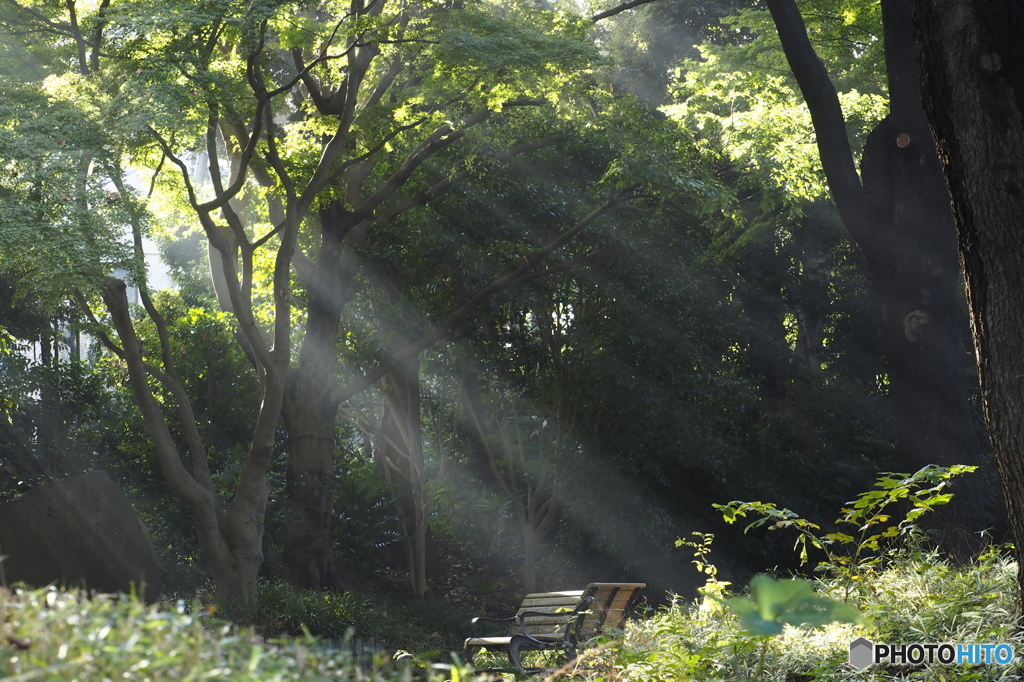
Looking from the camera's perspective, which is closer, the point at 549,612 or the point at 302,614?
the point at 549,612

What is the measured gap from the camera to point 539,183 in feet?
43.7

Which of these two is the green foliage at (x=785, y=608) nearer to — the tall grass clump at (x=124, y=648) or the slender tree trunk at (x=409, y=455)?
the tall grass clump at (x=124, y=648)

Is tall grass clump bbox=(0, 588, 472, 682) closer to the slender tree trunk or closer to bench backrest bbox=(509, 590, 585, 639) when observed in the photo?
bench backrest bbox=(509, 590, 585, 639)

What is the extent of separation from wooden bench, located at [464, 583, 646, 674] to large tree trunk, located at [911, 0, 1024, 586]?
10.9ft

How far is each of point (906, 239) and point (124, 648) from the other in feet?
27.7

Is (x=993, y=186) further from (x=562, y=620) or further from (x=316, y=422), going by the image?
(x=316, y=422)

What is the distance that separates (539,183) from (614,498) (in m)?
4.86

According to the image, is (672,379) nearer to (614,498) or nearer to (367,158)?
(614,498)

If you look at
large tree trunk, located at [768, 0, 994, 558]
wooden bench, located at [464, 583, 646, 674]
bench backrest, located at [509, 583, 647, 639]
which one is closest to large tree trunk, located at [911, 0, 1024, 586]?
wooden bench, located at [464, 583, 646, 674]

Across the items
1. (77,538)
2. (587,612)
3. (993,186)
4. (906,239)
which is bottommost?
(587,612)

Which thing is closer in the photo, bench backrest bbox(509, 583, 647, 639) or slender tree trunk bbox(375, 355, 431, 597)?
bench backrest bbox(509, 583, 647, 639)

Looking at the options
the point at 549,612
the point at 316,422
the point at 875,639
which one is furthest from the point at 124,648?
the point at 316,422

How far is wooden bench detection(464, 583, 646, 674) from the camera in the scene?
22.6ft

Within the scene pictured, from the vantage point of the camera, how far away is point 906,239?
343 inches
